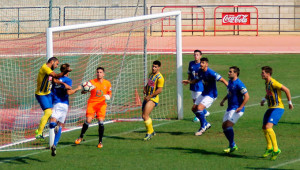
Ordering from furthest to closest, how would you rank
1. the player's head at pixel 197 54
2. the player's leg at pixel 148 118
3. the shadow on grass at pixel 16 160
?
the player's head at pixel 197 54 < the player's leg at pixel 148 118 < the shadow on grass at pixel 16 160

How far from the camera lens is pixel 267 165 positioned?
12.0 m

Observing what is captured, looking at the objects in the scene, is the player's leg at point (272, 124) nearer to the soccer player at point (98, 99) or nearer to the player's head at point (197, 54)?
the soccer player at point (98, 99)

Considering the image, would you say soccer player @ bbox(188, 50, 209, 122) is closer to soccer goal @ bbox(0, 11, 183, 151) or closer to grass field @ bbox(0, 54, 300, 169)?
soccer goal @ bbox(0, 11, 183, 151)

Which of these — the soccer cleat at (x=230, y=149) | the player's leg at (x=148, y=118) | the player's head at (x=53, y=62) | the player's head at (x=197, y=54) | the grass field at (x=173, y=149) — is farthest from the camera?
the player's head at (x=197, y=54)

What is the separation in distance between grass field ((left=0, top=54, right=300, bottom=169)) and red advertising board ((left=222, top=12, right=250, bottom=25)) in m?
21.5

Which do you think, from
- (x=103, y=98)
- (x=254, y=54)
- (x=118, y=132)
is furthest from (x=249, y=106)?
(x=254, y=54)

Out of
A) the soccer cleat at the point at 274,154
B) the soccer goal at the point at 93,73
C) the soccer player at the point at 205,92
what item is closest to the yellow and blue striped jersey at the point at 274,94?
the soccer cleat at the point at 274,154

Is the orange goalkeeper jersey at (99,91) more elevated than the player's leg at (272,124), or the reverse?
the orange goalkeeper jersey at (99,91)

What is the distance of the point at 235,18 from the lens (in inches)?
1587

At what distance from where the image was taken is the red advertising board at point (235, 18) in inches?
1569

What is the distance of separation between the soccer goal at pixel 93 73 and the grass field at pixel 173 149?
0.97 metres

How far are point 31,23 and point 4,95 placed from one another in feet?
47.4

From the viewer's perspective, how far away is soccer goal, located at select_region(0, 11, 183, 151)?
53.6 feet

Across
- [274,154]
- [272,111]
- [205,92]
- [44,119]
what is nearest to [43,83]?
[44,119]
